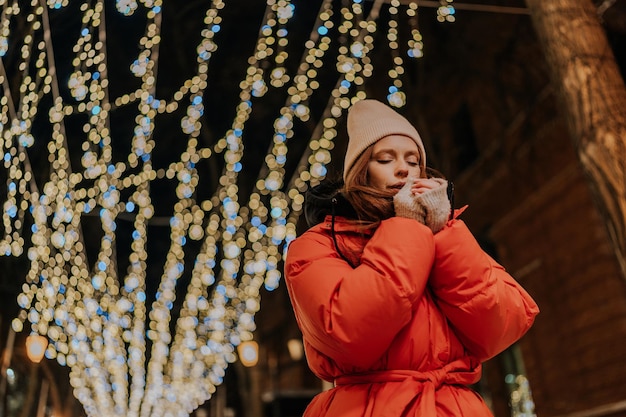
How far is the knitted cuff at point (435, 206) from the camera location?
65.5 inches

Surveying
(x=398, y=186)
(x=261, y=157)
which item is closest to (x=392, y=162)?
(x=398, y=186)

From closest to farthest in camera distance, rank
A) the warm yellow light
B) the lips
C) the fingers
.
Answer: the fingers
the lips
the warm yellow light

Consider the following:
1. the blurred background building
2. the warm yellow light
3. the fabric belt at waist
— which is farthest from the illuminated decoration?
the fabric belt at waist

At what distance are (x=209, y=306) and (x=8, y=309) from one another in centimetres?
647

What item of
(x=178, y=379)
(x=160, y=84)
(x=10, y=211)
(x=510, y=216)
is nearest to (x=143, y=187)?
(x=160, y=84)

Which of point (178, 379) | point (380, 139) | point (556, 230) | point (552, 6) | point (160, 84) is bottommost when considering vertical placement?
point (178, 379)

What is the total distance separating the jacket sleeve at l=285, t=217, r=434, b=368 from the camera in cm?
148

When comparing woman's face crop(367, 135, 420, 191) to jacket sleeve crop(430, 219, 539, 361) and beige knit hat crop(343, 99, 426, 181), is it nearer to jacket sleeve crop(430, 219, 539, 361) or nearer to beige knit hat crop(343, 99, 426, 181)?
beige knit hat crop(343, 99, 426, 181)

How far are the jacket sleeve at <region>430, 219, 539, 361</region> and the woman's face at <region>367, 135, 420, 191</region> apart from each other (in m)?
0.34

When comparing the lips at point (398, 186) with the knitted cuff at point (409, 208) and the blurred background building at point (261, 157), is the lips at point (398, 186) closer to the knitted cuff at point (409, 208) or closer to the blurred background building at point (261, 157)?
the knitted cuff at point (409, 208)

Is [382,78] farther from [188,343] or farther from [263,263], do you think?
[188,343]

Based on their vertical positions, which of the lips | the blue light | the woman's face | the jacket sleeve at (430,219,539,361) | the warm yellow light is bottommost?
the warm yellow light

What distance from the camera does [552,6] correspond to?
4.02m

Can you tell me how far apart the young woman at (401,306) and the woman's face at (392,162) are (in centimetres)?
15
